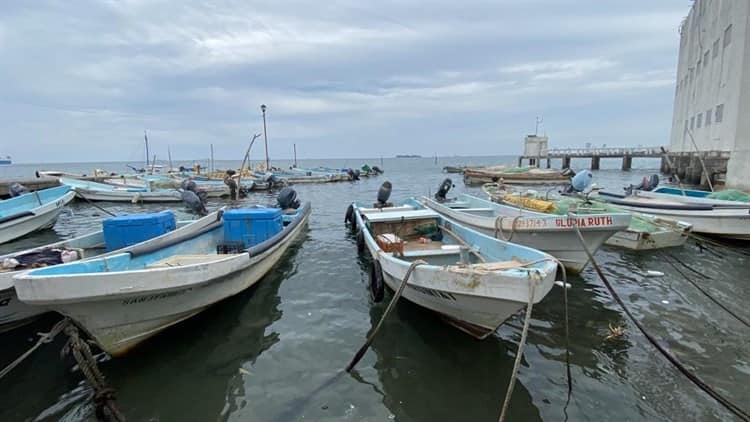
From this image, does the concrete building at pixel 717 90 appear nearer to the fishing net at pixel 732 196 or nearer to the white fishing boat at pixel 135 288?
the fishing net at pixel 732 196

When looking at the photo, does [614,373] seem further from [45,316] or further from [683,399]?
[45,316]

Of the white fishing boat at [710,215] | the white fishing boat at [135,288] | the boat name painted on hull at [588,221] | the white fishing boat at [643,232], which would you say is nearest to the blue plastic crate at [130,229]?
the white fishing boat at [135,288]

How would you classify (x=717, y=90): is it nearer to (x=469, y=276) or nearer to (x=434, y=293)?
(x=434, y=293)

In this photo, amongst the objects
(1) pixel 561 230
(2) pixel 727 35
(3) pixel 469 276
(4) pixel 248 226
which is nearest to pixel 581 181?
(1) pixel 561 230

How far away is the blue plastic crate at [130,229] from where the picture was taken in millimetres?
7160

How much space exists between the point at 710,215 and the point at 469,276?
11.4 meters

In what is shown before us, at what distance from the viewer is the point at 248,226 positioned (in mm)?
8727

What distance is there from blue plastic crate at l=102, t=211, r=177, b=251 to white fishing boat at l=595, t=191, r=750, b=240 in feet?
49.5

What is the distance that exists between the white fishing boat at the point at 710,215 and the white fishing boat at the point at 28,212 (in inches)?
829

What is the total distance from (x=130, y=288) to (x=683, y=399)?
6853 mm

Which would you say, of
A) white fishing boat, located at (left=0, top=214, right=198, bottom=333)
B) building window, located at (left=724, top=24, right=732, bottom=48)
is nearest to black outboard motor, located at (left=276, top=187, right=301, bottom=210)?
white fishing boat, located at (left=0, top=214, right=198, bottom=333)

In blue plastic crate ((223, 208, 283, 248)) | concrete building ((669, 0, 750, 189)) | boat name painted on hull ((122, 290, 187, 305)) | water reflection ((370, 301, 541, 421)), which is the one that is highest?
concrete building ((669, 0, 750, 189))

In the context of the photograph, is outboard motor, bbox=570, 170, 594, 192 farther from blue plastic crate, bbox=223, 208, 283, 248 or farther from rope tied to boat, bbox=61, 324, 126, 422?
rope tied to boat, bbox=61, 324, 126, 422

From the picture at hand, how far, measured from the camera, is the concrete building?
74.9 ft
